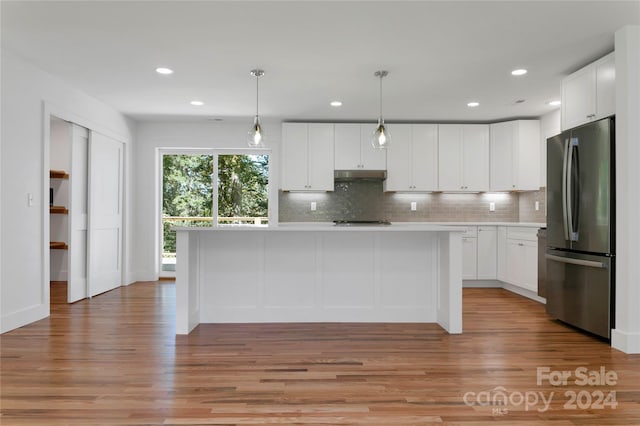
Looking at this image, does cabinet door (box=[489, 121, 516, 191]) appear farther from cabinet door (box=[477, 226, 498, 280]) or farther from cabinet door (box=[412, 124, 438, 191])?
cabinet door (box=[412, 124, 438, 191])

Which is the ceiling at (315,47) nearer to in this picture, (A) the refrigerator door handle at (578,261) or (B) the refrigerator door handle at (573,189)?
(B) the refrigerator door handle at (573,189)

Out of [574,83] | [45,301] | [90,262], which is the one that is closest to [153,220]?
[90,262]

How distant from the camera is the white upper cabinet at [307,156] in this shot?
20.8ft

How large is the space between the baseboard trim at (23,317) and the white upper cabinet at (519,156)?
19.5ft

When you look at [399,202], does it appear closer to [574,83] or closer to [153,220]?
[574,83]

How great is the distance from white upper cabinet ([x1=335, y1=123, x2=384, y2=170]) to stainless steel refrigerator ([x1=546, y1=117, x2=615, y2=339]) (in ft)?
8.60

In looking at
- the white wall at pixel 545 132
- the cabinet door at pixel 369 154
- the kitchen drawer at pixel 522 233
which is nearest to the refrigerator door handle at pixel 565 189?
the kitchen drawer at pixel 522 233

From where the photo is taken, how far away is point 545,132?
5.97m

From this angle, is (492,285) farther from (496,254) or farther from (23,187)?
(23,187)

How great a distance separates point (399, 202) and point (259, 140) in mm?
3303

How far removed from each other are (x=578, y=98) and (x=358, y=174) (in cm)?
316

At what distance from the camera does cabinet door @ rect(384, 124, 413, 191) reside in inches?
251

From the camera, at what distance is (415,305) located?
3.96 m

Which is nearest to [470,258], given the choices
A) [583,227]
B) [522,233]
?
[522,233]
